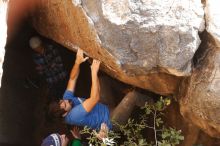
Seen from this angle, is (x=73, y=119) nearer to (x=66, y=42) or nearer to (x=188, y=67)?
(x=66, y=42)

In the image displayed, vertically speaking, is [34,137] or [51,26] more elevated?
[51,26]

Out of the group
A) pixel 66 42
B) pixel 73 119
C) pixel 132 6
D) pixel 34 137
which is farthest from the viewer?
pixel 34 137

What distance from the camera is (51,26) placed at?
5.36 metres

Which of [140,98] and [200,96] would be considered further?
[140,98]

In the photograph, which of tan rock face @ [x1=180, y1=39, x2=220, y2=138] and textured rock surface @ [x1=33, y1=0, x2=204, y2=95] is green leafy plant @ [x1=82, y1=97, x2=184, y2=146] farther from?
textured rock surface @ [x1=33, y1=0, x2=204, y2=95]

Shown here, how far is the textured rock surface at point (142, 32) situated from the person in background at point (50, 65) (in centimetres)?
98

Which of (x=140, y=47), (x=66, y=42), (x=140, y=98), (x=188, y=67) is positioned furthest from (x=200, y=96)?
(x=66, y=42)

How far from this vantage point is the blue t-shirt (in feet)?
15.6

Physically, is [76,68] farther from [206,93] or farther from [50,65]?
[206,93]

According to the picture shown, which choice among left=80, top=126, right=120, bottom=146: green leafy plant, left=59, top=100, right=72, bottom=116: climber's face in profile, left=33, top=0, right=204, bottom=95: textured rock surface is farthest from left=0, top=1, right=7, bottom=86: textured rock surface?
left=80, top=126, right=120, bottom=146: green leafy plant

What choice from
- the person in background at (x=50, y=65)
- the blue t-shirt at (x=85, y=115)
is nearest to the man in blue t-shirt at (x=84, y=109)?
the blue t-shirt at (x=85, y=115)

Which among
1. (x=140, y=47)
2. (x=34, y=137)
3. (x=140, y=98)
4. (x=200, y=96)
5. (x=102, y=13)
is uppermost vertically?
(x=102, y=13)

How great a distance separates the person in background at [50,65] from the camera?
5.48 m

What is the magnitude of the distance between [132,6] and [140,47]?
413mm
